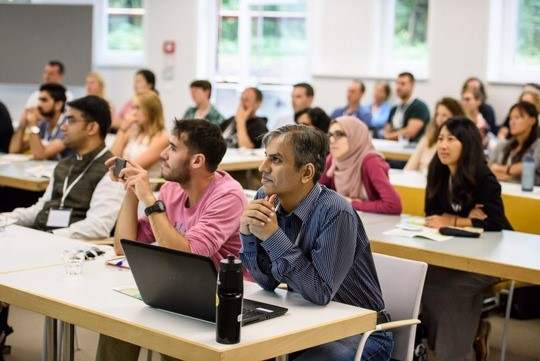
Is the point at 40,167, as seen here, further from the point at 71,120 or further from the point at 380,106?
the point at 380,106

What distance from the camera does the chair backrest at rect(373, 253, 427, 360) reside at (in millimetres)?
3236

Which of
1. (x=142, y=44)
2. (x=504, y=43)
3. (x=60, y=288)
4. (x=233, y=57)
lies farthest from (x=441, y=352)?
(x=142, y=44)

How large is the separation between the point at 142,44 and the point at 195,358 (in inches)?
455

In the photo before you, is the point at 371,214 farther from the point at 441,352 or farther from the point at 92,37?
the point at 92,37

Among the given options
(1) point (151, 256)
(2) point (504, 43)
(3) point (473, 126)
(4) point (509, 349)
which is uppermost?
(2) point (504, 43)

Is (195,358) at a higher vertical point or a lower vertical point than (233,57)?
lower

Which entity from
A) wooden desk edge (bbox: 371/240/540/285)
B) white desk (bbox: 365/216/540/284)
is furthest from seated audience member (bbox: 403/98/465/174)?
wooden desk edge (bbox: 371/240/540/285)

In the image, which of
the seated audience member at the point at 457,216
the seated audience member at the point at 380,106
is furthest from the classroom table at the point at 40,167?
the seated audience member at the point at 380,106

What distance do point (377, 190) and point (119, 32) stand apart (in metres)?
9.32

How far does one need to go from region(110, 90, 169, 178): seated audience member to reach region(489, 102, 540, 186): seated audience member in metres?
2.39

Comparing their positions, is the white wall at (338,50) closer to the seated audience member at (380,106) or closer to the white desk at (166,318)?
the seated audience member at (380,106)

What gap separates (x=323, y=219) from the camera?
116 inches

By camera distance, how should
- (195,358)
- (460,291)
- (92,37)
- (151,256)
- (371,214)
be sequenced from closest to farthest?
(195,358) < (151,256) < (460,291) < (371,214) < (92,37)

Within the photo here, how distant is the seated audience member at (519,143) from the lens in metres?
6.51
